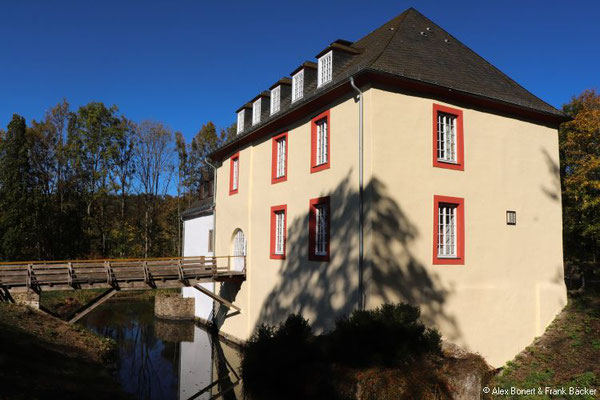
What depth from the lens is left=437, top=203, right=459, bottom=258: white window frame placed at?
12.1 meters

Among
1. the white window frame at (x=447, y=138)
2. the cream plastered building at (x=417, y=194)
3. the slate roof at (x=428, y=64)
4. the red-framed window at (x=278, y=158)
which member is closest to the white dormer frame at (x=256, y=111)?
the slate roof at (x=428, y=64)

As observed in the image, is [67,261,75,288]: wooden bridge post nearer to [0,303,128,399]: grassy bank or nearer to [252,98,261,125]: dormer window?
[0,303,128,399]: grassy bank

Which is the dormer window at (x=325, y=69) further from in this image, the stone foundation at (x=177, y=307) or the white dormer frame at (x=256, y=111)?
the stone foundation at (x=177, y=307)

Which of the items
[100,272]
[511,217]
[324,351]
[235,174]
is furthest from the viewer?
[235,174]

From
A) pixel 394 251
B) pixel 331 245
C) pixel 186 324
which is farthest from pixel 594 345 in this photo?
pixel 186 324

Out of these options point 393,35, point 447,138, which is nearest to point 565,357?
point 447,138

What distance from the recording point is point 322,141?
44.3 ft

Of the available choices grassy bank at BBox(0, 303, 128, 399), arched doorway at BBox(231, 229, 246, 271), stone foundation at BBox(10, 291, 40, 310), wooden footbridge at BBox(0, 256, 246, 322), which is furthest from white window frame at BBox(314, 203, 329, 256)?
stone foundation at BBox(10, 291, 40, 310)

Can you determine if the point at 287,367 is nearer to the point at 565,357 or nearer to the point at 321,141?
the point at 321,141

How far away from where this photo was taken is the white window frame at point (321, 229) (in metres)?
13.0

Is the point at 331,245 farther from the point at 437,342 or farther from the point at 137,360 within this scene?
the point at 137,360

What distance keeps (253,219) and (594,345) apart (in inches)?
421

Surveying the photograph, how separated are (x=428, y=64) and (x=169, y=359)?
490 inches

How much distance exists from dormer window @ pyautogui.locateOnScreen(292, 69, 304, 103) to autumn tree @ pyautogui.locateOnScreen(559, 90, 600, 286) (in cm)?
1056
